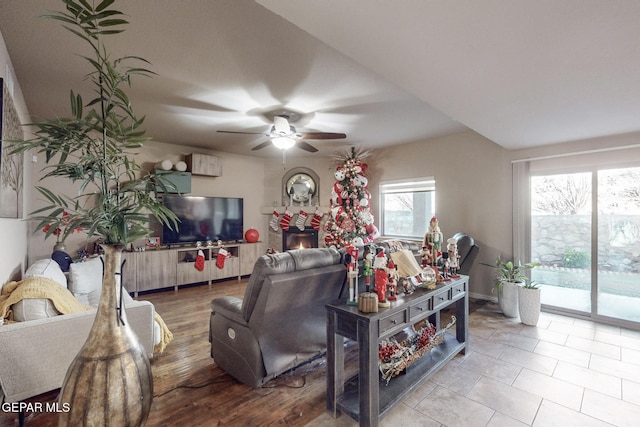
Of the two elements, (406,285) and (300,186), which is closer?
(406,285)

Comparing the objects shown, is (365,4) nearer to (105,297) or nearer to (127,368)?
(105,297)

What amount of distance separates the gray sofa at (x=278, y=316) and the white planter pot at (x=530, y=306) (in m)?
2.49

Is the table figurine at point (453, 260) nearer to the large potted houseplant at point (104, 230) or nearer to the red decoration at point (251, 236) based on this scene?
the large potted houseplant at point (104, 230)

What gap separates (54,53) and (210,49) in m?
1.26

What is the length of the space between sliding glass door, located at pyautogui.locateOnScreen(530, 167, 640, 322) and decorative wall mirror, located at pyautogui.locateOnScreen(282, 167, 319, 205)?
13.1 feet

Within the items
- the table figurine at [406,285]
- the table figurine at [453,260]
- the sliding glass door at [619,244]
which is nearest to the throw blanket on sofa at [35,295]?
the table figurine at [406,285]

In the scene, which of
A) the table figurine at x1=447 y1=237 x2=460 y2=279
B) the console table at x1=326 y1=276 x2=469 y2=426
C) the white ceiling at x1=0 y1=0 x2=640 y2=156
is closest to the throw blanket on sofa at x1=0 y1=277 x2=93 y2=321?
the white ceiling at x1=0 y1=0 x2=640 y2=156

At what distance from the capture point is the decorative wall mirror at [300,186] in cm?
642

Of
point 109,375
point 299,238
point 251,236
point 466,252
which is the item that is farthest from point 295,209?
point 109,375

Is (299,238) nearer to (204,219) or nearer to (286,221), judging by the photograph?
(286,221)

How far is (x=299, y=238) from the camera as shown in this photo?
6355mm

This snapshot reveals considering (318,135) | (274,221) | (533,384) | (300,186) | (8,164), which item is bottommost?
(533,384)

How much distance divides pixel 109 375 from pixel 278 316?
106 cm

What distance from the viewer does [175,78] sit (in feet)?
8.99
